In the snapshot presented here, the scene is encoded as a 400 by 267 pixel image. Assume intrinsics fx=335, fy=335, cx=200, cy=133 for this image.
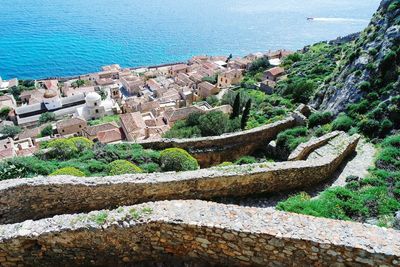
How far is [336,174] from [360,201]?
3.22 metres

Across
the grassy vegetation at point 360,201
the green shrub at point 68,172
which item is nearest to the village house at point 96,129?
the green shrub at point 68,172

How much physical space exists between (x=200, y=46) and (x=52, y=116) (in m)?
59.0

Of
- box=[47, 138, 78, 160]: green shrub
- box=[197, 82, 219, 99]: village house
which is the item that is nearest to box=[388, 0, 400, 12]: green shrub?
box=[47, 138, 78, 160]: green shrub

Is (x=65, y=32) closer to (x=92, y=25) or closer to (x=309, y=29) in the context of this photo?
(x=92, y=25)

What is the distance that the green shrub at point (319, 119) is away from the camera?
59.8ft

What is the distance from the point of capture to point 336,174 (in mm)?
12086

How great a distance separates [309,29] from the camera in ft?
371

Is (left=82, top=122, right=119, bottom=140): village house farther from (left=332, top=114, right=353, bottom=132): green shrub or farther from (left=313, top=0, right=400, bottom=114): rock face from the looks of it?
(left=332, top=114, right=353, bottom=132): green shrub

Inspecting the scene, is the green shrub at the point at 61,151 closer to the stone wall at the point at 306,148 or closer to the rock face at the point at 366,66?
the stone wall at the point at 306,148

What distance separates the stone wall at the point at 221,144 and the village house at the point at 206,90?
42.8 metres

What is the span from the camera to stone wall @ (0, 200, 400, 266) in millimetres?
5539

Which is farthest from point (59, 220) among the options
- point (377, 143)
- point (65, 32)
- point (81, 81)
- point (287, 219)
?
point (65, 32)

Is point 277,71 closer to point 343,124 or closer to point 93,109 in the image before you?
point 93,109

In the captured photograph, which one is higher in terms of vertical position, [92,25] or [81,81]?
[92,25]
